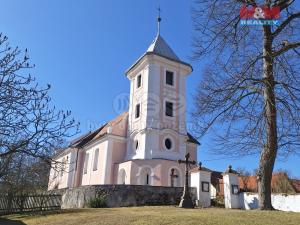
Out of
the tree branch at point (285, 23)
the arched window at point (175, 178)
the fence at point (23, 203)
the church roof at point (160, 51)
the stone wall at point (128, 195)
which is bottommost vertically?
the fence at point (23, 203)

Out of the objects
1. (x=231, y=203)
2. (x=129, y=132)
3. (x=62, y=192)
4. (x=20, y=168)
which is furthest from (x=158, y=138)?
(x=20, y=168)

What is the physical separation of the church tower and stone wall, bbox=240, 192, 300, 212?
37.2ft

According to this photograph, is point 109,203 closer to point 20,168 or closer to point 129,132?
point 20,168

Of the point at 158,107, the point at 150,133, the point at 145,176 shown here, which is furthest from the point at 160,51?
the point at 145,176

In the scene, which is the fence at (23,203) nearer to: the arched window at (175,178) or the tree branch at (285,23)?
the arched window at (175,178)

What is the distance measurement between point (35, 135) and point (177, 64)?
927 inches

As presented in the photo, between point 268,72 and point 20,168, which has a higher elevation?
point 268,72

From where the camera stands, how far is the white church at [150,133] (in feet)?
93.0

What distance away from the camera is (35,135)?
1070cm

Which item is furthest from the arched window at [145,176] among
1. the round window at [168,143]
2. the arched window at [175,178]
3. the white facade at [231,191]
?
the white facade at [231,191]

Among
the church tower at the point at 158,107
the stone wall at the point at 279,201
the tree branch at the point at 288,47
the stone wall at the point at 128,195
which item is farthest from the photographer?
the church tower at the point at 158,107

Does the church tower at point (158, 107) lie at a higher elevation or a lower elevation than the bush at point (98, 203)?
higher

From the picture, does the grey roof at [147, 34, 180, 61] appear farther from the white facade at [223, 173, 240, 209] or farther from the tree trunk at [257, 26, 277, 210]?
the tree trunk at [257, 26, 277, 210]

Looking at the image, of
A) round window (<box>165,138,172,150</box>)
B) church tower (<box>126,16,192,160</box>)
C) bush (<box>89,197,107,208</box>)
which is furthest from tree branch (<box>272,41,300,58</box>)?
round window (<box>165,138,172,150</box>)
